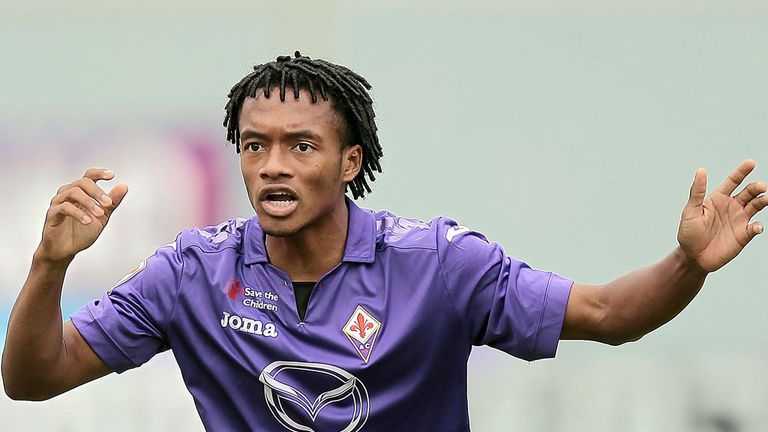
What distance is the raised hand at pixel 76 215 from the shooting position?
3674 millimetres

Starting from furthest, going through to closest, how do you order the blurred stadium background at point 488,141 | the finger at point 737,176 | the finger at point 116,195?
the blurred stadium background at point 488,141 < the finger at point 116,195 < the finger at point 737,176

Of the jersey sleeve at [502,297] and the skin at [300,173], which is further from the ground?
the skin at [300,173]

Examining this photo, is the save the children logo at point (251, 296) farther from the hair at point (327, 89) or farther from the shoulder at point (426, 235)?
the hair at point (327, 89)

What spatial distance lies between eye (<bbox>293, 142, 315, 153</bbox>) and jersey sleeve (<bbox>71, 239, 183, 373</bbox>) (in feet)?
1.51

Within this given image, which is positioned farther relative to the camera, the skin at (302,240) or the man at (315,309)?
the man at (315,309)

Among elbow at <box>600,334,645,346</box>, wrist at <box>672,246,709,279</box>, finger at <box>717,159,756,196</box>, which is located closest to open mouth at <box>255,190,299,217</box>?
elbow at <box>600,334,645,346</box>

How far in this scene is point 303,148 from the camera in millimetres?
4035

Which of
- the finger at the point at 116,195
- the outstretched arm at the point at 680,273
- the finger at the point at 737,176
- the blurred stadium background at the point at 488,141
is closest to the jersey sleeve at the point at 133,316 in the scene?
the finger at the point at 116,195

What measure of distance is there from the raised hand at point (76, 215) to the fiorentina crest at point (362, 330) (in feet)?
→ 2.37

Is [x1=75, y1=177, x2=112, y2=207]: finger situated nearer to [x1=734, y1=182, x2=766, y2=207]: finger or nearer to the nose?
the nose

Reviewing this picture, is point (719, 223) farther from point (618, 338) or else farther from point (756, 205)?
point (618, 338)

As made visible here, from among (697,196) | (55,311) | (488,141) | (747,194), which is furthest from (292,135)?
(488,141)

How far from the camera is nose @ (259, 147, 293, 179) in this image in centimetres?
396

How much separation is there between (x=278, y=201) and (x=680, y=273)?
108cm
